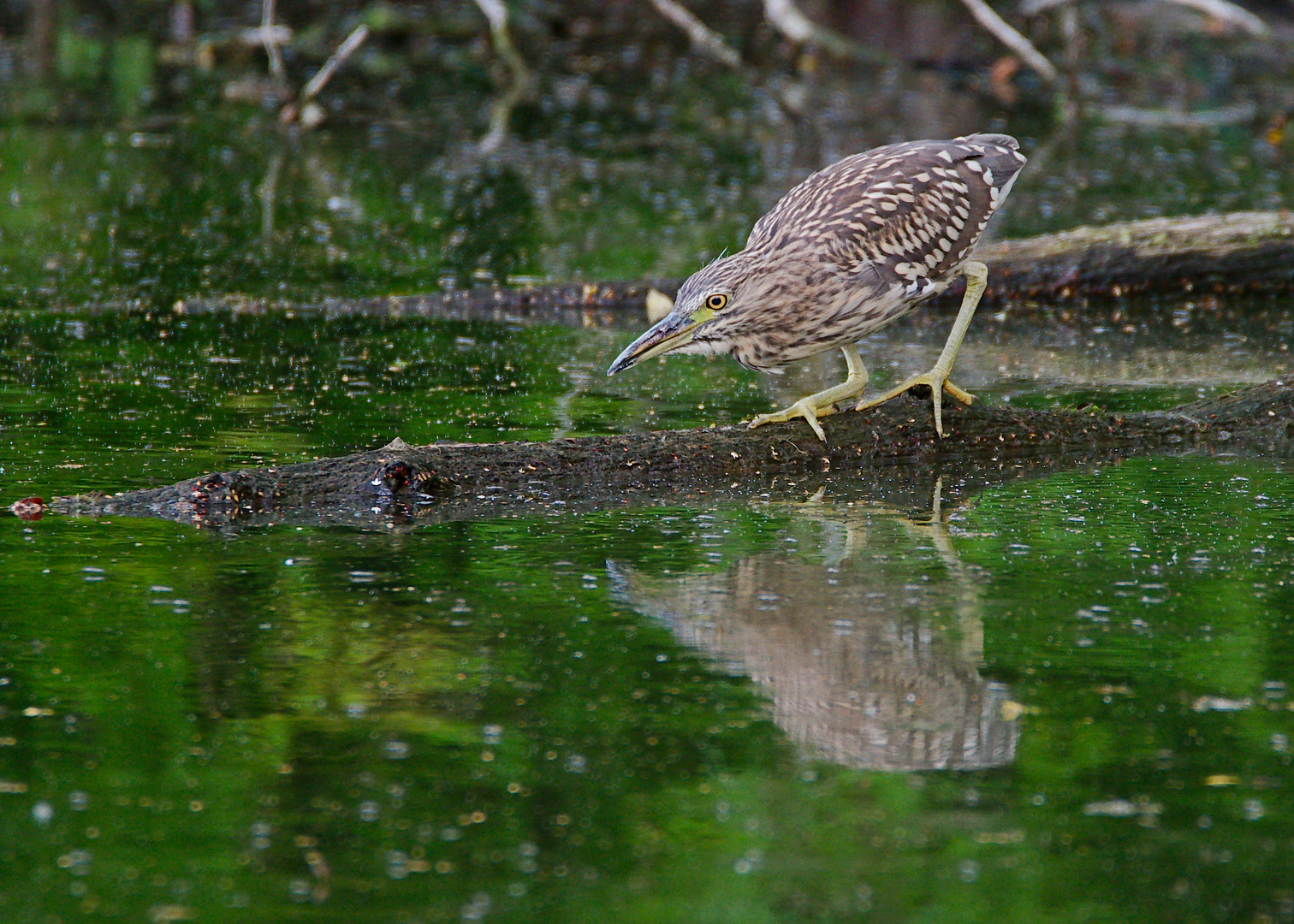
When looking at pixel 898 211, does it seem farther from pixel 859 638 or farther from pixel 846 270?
pixel 859 638

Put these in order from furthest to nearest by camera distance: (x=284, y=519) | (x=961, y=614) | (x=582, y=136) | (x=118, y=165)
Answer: (x=582, y=136)
(x=118, y=165)
(x=284, y=519)
(x=961, y=614)

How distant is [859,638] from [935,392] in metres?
1.99

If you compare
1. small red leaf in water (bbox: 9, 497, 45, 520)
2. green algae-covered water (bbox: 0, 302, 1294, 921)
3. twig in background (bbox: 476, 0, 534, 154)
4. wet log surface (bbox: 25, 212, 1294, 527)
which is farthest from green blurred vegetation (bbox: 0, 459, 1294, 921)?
twig in background (bbox: 476, 0, 534, 154)

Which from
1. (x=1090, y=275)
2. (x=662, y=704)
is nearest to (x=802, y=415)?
(x=662, y=704)

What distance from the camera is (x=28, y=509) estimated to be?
648 cm

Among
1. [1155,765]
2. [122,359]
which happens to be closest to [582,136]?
[122,359]

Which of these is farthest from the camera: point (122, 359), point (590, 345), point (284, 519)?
point (590, 345)

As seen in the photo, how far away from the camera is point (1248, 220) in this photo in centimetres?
1117

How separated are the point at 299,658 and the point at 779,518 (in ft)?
7.09

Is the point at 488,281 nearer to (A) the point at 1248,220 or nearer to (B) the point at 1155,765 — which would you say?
(A) the point at 1248,220

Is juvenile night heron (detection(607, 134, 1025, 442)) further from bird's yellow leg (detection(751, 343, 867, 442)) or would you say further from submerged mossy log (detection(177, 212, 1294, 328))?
submerged mossy log (detection(177, 212, 1294, 328))

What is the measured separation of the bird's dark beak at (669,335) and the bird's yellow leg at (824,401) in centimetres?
49

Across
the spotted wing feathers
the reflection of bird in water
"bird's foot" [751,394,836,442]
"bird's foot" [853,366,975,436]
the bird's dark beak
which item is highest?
the spotted wing feathers

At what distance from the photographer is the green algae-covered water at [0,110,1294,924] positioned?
12.9 feet
